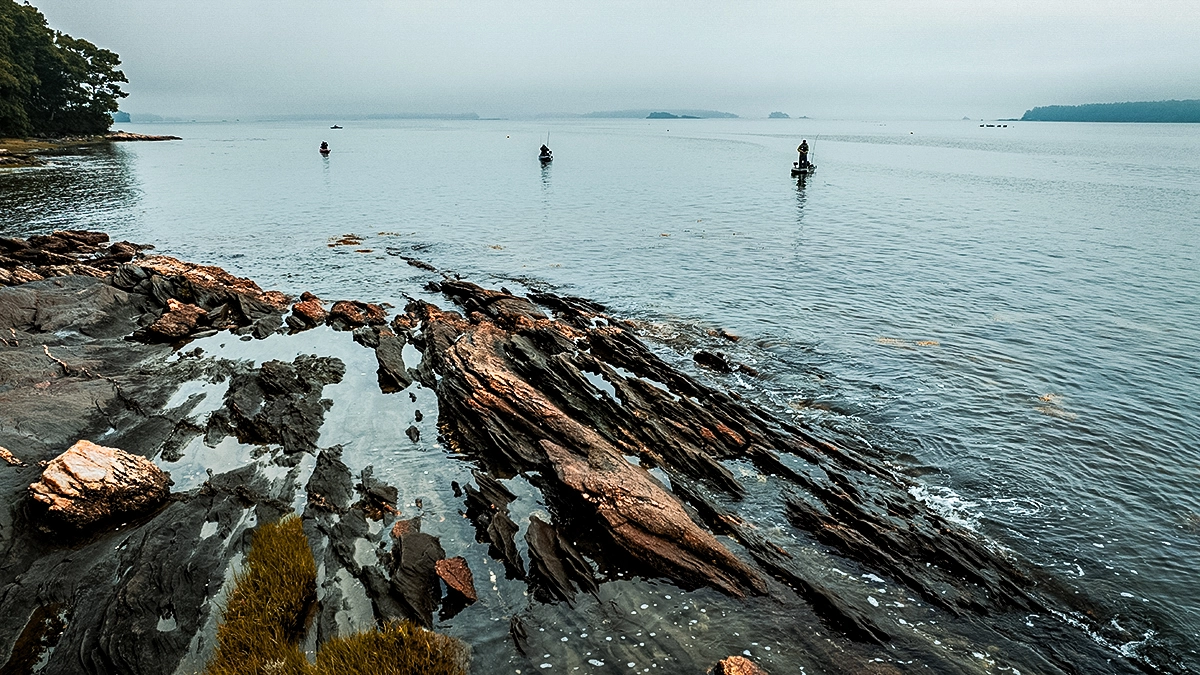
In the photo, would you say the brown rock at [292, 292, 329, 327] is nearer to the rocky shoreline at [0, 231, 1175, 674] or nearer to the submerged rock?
the submerged rock

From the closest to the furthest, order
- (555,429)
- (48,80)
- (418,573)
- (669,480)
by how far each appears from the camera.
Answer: (418,573), (669,480), (555,429), (48,80)

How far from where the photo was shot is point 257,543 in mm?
12266

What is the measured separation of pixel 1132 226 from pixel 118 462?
72.5 meters

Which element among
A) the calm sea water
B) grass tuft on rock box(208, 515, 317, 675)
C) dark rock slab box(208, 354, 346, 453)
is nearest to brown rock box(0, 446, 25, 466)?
dark rock slab box(208, 354, 346, 453)

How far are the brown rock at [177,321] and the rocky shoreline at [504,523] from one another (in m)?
1.37

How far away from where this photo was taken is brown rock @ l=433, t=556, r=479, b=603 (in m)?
11.2

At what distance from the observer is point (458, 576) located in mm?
11570

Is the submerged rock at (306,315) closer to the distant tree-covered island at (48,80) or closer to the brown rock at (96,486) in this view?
the brown rock at (96,486)

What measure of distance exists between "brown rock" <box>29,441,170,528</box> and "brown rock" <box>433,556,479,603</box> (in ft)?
24.3

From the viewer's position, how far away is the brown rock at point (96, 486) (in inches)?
484

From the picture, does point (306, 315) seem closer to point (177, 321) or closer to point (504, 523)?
point (177, 321)

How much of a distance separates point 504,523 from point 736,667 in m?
5.96

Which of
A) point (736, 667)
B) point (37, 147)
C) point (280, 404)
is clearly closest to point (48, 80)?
point (37, 147)

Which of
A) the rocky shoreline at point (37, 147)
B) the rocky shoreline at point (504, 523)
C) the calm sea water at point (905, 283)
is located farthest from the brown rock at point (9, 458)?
the rocky shoreline at point (37, 147)
